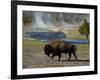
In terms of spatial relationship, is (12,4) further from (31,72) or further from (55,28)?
(31,72)

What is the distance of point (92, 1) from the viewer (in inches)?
87.7

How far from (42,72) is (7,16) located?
0.62 m

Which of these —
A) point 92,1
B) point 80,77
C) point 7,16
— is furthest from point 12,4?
point 80,77

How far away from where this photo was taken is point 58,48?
82.9 inches

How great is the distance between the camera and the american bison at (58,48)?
207cm

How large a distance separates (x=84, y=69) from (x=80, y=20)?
1.65 ft

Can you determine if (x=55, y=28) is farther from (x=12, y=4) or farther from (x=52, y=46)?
(x=12, y=4)

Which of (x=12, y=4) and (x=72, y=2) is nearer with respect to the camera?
(x=12, y=4)

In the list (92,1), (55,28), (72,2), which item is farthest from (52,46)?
(92,1)

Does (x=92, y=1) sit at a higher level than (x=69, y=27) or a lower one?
higher

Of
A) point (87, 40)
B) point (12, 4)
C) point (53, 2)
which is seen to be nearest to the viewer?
point (12, 4)

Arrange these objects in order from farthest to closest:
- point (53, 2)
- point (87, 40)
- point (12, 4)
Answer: point (87, 40) < point (53, 2) < point (12, 4)

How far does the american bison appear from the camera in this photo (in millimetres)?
2069

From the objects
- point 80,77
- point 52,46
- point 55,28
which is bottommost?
point 80,77
